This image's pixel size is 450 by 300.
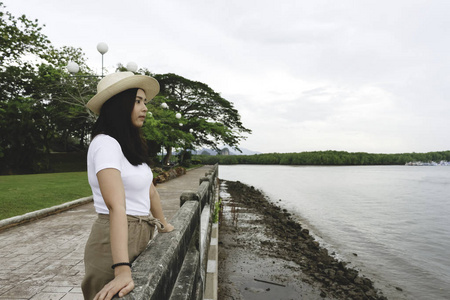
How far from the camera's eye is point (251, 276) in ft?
23.7

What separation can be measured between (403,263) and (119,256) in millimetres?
10784

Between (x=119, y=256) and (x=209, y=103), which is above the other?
(x=209, y=103)

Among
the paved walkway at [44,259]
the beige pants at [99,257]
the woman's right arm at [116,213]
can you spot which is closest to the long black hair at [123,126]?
the woman's right arm at [116,213]

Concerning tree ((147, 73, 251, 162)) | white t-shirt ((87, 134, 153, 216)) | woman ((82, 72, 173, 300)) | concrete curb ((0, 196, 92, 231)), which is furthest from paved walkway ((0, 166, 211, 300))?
tree ((147, 73, 251, 162))

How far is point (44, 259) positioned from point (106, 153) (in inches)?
164

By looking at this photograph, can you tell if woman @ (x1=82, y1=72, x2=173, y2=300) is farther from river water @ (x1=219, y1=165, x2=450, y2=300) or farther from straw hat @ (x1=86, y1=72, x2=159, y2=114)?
river water @ (x1=219, y1=165, x2=450, y2=300)

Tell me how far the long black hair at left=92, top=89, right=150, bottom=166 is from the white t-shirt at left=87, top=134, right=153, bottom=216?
6cm

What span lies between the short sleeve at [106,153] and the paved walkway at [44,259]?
2736mm

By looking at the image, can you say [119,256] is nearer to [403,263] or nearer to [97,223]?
[97,223]

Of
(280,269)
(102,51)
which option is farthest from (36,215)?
(102,51)

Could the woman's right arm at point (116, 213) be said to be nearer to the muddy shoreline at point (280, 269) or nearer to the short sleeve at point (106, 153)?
the short sleeve at point (106, 153)

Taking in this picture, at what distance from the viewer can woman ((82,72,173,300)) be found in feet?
4.70

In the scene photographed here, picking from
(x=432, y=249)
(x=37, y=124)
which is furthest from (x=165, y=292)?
(x=37, y=124)

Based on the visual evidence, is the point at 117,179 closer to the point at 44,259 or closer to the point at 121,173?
the point at 121,173
